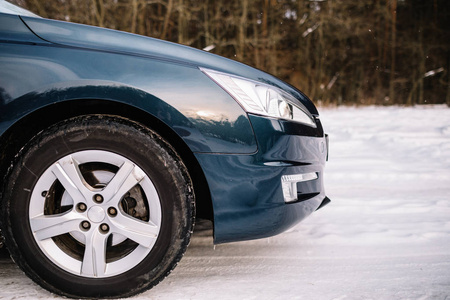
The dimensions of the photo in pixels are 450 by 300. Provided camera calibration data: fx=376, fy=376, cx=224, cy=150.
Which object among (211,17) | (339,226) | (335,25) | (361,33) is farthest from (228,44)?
(339,226)

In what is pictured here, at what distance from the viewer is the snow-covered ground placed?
1.88m

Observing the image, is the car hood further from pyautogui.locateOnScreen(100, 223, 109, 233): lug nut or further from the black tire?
pyautogui.locateOnScreen(100, 223, 109, 233): lug nut

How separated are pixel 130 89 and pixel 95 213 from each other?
23.0 inches

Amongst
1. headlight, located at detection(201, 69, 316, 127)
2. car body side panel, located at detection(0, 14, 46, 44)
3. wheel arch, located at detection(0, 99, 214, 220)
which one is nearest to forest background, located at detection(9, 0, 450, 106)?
car body side panel, located at detection(0, 14, 46, 44)

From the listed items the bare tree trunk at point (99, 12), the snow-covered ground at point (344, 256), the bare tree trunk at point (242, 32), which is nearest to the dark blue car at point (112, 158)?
the snow-covered ground at point (344, 256)

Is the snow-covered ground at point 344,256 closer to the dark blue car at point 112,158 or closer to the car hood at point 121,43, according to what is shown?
A: the dark blue car at point 112,158

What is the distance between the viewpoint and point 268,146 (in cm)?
181

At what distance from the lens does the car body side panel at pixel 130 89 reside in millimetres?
1670

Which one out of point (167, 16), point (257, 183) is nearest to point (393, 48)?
point (167, 16)

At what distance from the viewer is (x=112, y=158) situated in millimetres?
1727

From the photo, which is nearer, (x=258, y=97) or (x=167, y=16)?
(x=258, y=97)

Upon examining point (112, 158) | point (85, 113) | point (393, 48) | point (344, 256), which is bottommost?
point (344, 256)

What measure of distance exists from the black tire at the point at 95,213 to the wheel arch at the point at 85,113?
12 cm

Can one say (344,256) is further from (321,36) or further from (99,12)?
(321,36)
